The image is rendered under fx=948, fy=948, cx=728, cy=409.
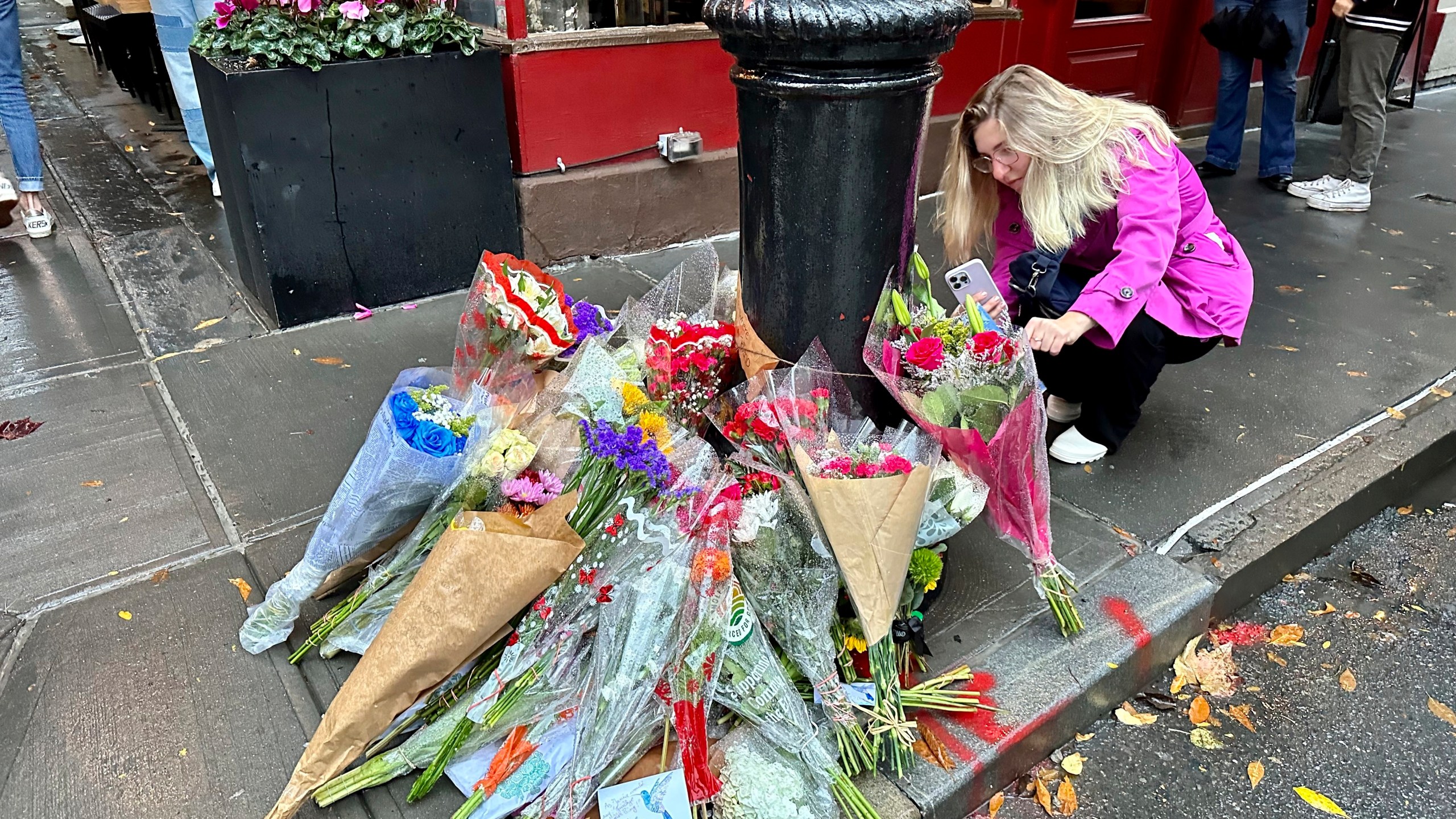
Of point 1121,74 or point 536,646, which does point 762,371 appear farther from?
point 1121,74

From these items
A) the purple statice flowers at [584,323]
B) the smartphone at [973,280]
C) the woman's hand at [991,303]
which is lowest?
the purple statice flowers at [584,323]

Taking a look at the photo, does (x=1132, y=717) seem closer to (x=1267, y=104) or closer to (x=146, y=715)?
(x=146, y=715)

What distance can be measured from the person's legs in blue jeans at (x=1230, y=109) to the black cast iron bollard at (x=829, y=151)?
16.8ft

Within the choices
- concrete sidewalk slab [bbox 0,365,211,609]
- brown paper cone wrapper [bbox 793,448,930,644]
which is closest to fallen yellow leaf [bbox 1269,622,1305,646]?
brown paper cone wrapper [bbox 793,448,930,644]

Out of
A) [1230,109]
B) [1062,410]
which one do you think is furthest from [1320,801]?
[1230,109]

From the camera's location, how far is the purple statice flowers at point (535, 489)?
2023 millimetres

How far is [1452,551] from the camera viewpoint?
2.95 m

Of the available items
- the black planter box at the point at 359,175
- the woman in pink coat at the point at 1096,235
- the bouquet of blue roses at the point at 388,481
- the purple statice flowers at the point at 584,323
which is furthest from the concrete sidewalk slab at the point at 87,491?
the woman in pink coat at the point at 1096,235

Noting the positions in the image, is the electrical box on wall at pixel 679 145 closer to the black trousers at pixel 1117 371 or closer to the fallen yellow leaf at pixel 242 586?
the black trousers at pixel 1117 371

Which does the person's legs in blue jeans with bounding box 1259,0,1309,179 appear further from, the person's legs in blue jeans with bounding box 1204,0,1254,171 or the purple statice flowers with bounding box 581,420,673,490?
the purple statice flowers with bounding box 581,420,673,490

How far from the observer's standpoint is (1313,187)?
19.4ft

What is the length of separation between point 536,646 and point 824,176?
3.88 ft

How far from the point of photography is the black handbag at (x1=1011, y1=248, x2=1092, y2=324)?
9.62 feet

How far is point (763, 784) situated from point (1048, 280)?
1852 millimetres
